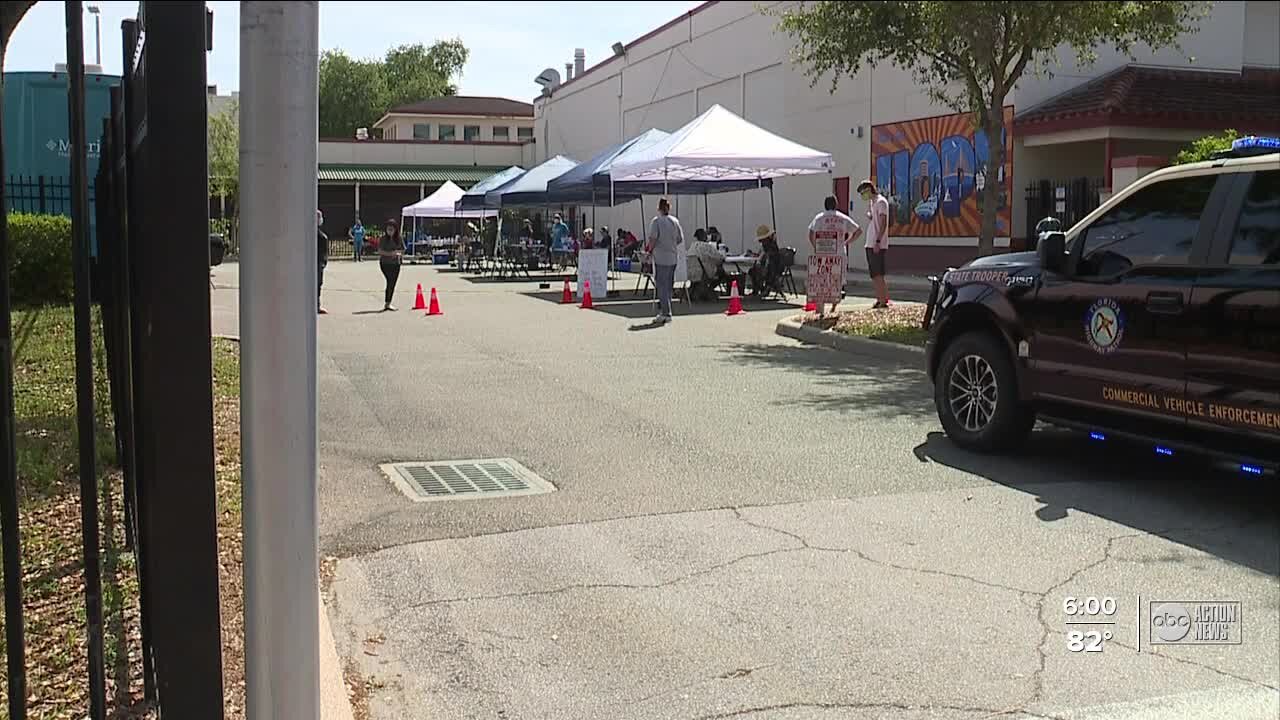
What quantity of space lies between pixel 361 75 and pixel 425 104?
17211mm

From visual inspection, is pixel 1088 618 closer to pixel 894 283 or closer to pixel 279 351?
pixel 279 351

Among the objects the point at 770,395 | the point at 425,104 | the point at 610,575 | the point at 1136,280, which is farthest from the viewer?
the point at 425,104

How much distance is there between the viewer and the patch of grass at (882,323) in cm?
1420

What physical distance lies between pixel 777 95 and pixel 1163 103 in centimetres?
1233

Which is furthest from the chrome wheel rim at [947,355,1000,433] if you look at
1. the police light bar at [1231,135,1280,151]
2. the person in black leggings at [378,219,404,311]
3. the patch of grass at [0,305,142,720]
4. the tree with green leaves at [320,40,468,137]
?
the tree with green leaves at [320,40,468,137]

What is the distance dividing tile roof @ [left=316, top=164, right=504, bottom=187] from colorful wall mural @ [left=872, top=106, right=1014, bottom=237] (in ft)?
98.7

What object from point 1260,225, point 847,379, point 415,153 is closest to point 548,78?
point 415,153

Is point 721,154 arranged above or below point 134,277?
above

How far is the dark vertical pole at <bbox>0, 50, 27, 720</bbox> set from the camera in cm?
261

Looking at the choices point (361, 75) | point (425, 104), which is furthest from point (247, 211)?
point (361, 75)

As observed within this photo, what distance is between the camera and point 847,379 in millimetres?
11945

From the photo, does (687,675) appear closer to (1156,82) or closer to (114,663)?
(114,663)

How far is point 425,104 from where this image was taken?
227 ft

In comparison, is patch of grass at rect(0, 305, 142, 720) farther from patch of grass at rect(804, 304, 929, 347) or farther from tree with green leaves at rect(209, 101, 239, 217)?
tree with green leaves at rect(209, 101, 239, 217)
